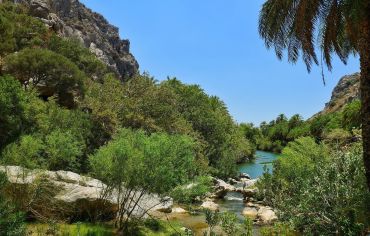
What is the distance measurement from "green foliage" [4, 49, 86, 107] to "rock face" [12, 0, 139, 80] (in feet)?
128

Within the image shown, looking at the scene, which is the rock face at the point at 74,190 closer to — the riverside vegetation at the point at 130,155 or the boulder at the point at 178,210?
the riverside vegetation at the point at 130,155

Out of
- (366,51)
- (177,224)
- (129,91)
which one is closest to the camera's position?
(366,51)

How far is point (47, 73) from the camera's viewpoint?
145 ft

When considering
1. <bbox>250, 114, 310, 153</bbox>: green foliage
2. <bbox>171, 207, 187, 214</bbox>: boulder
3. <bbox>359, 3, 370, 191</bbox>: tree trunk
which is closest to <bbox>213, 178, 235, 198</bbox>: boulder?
<bbox>171, 207, 187, 214</bbox>: boulder

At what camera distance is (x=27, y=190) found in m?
20.6

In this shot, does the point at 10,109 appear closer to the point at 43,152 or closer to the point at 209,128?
the point at 43,152

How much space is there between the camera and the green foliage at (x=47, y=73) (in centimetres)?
4188

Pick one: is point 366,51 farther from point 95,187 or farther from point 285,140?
point 285,140

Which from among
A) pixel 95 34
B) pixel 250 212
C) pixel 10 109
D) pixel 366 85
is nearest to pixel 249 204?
pixel 250 212

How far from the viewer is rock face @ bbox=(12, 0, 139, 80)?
325 ft

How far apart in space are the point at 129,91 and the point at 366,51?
3617cm

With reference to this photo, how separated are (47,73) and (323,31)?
118 ft

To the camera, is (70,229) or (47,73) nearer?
(70,229)

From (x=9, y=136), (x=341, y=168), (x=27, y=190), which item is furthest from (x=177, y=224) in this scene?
(x=341, y=168)
